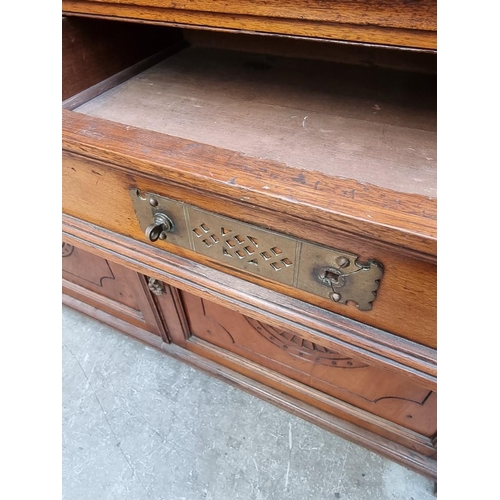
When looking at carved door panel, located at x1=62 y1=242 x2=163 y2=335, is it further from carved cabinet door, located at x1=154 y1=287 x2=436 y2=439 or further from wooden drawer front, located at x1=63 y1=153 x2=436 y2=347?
wooden drawer front, located at x1=63 y1=153 x2=436 y2=347

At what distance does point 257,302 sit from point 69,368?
0.75 meters

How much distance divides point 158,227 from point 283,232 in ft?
0.57

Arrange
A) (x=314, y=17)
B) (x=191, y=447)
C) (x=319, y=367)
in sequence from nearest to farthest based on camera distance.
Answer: (x=314, y=17), (x=319, y=367), (x=191, y=447)

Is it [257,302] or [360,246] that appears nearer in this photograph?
[360,246]

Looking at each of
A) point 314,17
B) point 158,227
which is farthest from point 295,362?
point 314,17

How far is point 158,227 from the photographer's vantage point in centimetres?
51

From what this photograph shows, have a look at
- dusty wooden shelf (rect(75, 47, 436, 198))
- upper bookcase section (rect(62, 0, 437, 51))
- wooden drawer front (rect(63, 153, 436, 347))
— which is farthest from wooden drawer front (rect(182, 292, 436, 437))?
upper bookcase section (rect(62, 0, 437, 51))

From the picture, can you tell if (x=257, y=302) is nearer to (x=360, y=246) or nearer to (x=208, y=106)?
(x=360, y=246)

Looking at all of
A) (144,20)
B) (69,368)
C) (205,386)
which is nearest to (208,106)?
(144,20)

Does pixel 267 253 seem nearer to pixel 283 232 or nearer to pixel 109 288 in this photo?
pixel 283 232

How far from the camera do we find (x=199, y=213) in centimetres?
48

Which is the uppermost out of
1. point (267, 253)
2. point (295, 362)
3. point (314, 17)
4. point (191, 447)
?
point (314, 17)

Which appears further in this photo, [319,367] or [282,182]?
[319,367]

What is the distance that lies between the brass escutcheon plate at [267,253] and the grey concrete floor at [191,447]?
56 cm
